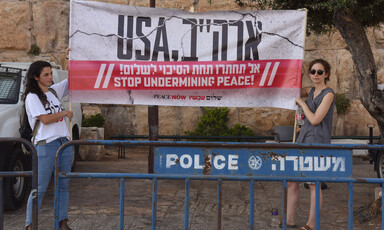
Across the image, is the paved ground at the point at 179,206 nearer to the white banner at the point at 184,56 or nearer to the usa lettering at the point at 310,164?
the white banner at the point at 184,56

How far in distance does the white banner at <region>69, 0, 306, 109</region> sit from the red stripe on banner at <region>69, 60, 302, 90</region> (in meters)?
0.01

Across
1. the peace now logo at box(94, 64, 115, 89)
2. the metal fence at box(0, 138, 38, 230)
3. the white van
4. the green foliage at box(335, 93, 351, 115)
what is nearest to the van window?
the white van

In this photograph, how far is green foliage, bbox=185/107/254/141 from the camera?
12547 millimetres

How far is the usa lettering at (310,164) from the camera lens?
3.79 m

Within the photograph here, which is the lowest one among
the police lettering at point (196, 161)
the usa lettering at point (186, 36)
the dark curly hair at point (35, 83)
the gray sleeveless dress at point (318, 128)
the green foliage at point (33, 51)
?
the police lettering at point (196, 161)

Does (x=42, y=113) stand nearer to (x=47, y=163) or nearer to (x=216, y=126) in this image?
(x=47, y=163)

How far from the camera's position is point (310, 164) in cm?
380

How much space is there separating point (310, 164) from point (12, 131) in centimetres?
415

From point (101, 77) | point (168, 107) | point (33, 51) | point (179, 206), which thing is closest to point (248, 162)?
point (101, 77)

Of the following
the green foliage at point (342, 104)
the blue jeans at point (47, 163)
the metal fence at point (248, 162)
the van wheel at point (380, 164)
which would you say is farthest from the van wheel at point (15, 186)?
the green foliage at point (342, 104)

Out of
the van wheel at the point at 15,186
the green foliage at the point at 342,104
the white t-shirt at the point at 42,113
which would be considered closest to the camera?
the white t-shirt at the point at 42,113

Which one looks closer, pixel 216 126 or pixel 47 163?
pixel 47 163

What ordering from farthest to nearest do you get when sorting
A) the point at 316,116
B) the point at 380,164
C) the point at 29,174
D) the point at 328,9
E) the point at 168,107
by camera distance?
the point at 168,107
the point at 380,164
the point at 328,9
the point at 316,116
the point at 29,174

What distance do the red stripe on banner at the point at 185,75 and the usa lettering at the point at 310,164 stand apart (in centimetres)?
172
